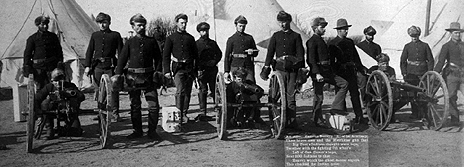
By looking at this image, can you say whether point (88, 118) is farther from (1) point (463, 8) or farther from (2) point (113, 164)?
(1) point (463, 8)

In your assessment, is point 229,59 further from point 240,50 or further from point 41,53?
point 41,53

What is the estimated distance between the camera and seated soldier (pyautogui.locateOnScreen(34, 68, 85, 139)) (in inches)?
221

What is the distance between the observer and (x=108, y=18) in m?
6.66

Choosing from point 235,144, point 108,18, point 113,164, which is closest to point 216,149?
point 235,144

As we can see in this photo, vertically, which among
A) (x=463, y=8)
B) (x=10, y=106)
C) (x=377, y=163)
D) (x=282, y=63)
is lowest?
(x=377, y=163)

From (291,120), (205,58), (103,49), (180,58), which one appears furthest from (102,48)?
(291,120)

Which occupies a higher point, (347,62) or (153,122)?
(347,62)

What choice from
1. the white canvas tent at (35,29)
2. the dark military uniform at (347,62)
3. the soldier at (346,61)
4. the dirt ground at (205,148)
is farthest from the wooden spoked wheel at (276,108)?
the white canvas tent at (35,29)

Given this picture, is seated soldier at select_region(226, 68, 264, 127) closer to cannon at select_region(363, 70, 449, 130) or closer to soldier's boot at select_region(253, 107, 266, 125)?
soldier's boot at select_region(253, 107, 266, 125)

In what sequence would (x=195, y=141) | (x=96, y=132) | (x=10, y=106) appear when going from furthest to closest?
(x=10, y=106), (x=96, y=132), (x=195, y=141)

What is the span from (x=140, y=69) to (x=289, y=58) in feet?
6.07

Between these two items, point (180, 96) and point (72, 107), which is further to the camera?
point (180, 96)

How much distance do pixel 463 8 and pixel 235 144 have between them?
3.16 metres

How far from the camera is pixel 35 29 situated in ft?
24.6
